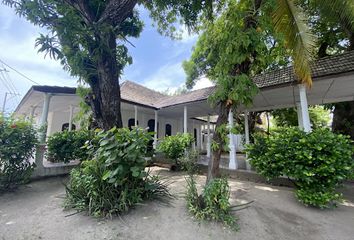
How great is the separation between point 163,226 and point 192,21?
6895mm

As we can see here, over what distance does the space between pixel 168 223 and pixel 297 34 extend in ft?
19.8

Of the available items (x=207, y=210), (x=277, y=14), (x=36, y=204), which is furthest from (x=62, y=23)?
(x=277, y=14)

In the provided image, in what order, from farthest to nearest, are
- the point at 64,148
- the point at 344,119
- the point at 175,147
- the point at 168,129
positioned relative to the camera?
the point at 168,129 < the point at 344,119 < the point at 175,147 < the point at 64,148

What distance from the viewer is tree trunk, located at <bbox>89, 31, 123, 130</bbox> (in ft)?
16.0

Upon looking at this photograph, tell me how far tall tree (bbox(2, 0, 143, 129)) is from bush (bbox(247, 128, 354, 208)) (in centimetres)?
482

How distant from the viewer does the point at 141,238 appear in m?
2.98

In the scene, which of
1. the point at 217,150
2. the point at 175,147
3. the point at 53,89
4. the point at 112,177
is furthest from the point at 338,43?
the point at 53,89

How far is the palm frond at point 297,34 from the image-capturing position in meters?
4.90

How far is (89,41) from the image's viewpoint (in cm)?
462

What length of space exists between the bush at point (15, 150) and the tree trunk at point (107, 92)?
2.38m

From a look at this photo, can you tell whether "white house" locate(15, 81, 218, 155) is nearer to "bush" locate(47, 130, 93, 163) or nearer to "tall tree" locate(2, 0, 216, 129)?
"bush" locate(47, 130, 93, 163)

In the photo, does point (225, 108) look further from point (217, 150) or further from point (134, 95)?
point (134, 95)

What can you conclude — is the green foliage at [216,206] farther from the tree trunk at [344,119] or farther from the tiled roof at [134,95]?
the tree trunk at [344,119]

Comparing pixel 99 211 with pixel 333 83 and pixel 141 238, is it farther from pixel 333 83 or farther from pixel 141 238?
pixel 333 83
